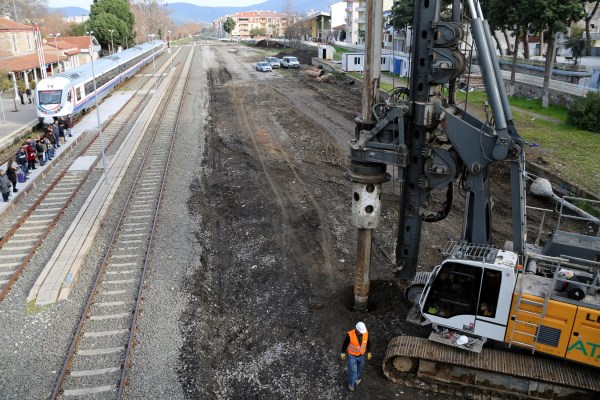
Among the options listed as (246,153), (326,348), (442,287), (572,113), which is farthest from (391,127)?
(572,113)

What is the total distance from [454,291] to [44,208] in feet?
51.8

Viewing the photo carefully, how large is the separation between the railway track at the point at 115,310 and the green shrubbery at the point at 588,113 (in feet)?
74.3

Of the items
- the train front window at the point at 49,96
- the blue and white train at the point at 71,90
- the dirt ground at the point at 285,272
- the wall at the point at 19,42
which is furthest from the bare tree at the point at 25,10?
the dirt ground at the point at 285,272

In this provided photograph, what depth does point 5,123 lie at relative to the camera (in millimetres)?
32531

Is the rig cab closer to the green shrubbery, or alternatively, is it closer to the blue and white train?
the green shrubbery

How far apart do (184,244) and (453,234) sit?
882cm

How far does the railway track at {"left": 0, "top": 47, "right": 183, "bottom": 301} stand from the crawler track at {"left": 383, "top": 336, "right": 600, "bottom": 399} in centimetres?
1022

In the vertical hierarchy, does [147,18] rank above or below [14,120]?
above

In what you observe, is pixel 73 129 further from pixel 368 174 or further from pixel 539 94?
pixel 539 94

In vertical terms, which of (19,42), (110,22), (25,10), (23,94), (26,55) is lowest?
(23,94)

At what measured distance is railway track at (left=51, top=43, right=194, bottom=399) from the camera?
33.3 feet

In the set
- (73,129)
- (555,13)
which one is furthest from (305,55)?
(73,129)

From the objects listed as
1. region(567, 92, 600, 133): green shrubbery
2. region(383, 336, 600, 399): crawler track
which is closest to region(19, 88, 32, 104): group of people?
region(567, 92, 600, 133): green shrubbery

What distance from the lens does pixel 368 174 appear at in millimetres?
11016
